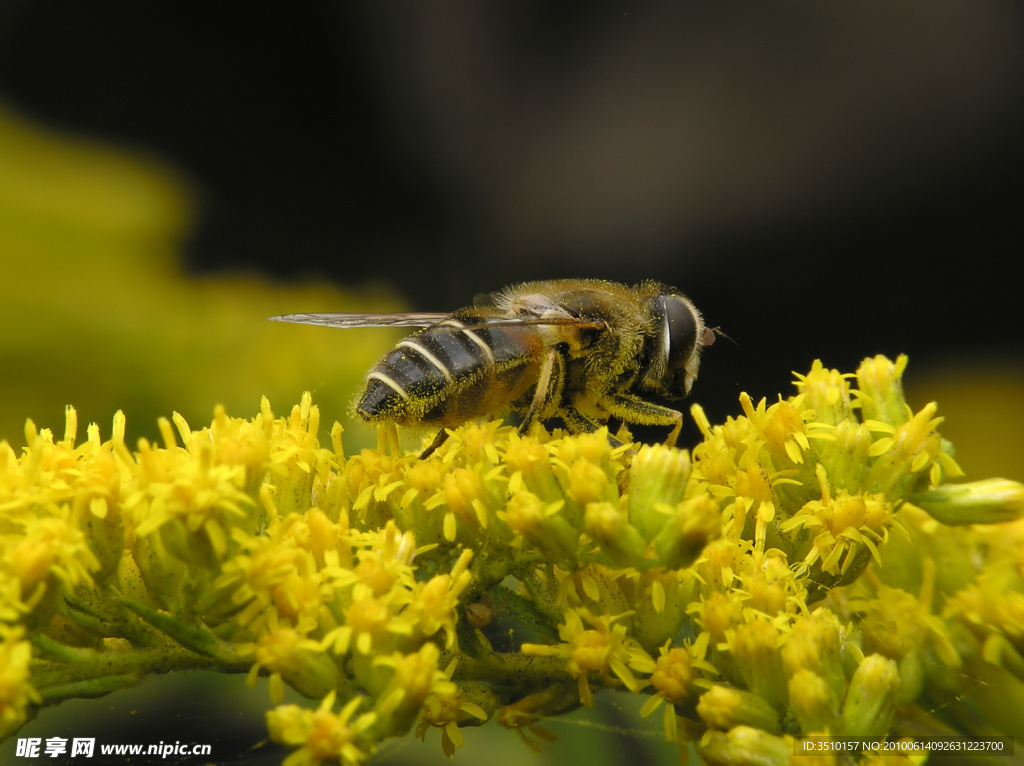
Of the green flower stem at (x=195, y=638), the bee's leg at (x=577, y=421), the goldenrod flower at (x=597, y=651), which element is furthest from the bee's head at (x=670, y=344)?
the green flower stem at (x=195, y=638)

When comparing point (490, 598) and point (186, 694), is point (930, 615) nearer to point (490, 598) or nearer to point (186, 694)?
point (490, 598)

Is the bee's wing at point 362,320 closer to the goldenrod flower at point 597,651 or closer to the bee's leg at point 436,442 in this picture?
the bee's leg at point 436,442

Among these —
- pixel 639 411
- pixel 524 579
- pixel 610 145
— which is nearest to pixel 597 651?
pixel 524 579

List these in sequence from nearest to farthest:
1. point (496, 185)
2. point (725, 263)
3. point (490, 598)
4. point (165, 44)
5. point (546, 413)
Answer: point (490, 598) < point (546, 413) < point (165, 44) < point (725, 263) < point (496, 185)

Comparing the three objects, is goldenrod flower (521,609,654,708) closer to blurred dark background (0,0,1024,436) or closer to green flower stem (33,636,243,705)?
green flower stem (33,636,243,705)

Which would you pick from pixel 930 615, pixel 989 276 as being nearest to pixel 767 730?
pixel 930 615

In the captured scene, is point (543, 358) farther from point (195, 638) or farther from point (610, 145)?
point (610, 145)
